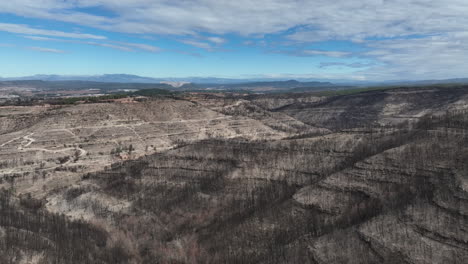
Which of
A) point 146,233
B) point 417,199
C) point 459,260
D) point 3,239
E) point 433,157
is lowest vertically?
point 146,233

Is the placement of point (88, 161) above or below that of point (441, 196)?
below

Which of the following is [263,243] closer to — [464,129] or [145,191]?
[145,191]

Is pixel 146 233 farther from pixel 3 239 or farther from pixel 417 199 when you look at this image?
pixel 417 199

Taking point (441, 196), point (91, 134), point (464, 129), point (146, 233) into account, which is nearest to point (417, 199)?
point (441, 196)

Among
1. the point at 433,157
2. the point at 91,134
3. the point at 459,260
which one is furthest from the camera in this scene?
the point at 91,134

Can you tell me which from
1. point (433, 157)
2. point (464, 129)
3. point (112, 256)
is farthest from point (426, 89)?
point (112, 256)

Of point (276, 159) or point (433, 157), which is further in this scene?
point (276, 159)

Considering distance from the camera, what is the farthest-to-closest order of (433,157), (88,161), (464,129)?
(88,161) < (464,129) < (433,157)
